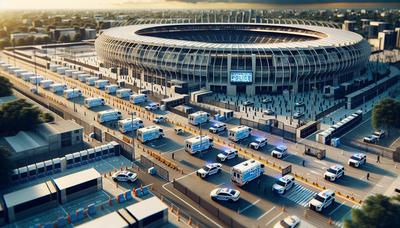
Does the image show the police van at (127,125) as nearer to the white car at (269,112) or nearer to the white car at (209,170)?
the white car at (209,170)

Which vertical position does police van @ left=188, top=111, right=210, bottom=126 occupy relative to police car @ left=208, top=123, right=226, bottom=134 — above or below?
above

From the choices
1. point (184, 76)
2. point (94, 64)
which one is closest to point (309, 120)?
point (184, 76)

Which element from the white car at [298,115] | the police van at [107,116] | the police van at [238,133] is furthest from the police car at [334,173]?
the police van at [107,116]

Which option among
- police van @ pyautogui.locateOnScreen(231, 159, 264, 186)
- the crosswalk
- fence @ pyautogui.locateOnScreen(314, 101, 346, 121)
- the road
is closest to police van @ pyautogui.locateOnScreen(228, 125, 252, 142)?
the road

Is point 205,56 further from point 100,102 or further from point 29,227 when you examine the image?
point 29,227

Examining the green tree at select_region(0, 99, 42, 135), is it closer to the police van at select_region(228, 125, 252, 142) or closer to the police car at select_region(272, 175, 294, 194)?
the police van at select_region(228, 125, 252, 142)
